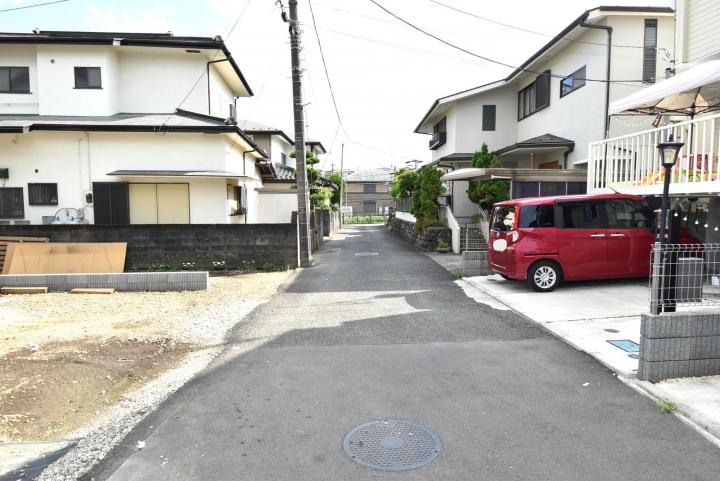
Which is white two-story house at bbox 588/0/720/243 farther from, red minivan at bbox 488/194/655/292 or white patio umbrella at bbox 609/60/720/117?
red minivan at bbox 488/194/655/292

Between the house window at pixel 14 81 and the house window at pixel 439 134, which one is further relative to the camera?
the house window at pixel 439 134

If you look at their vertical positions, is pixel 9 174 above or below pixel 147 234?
above

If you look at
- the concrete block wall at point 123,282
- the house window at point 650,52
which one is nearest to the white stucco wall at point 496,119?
the house window at point 650,52

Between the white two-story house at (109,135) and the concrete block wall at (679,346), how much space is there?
→ 11553 millimetres

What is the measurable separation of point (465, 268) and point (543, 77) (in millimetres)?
10956

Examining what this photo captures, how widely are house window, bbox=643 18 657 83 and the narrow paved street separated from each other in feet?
38.6

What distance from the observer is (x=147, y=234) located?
12492mm

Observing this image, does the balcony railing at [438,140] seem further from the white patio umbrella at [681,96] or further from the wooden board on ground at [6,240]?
the wooden board on ground at [6,240]

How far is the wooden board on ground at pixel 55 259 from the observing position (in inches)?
443

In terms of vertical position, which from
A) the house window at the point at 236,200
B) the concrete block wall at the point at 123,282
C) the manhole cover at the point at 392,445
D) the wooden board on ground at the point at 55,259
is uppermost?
the house window at the point at 236,200

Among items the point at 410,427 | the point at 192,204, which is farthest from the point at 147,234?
the point at 410,427

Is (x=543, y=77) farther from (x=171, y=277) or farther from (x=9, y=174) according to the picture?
(x=9, y=174)

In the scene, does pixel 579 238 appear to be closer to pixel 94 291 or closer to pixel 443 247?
pixel 443 247

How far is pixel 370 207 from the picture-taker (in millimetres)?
59844
